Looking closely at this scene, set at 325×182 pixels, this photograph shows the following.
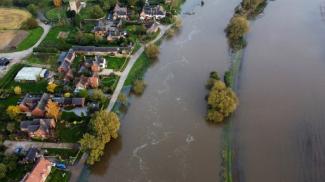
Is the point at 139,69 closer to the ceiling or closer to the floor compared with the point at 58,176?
closer to the ceiling

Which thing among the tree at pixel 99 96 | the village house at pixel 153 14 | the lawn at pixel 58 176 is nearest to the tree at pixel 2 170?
the lawn at pixel 58 176

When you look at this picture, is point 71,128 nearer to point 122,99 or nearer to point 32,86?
point 122,99

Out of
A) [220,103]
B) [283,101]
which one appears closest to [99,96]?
[220,103]

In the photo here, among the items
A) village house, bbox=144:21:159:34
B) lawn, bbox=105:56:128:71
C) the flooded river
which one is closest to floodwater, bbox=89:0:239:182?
the flooded river

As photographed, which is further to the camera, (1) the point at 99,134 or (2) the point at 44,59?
(2) the point at 44,59

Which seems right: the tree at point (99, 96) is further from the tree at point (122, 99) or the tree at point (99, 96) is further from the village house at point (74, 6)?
Answer: the village house at point (74, 6)
